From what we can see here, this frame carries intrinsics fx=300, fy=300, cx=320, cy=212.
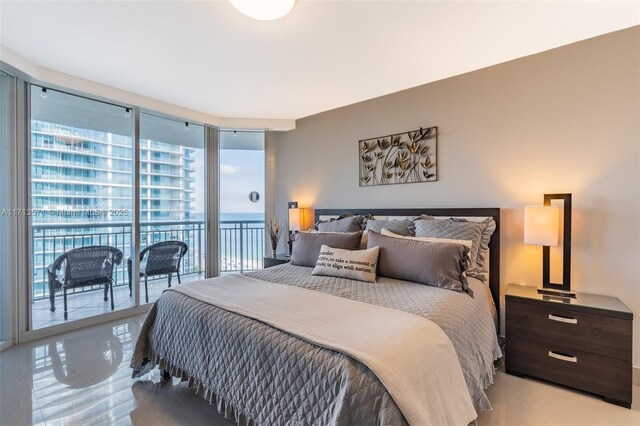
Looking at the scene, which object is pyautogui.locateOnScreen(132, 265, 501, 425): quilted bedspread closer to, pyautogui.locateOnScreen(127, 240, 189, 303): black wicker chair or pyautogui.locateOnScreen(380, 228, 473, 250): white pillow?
pyautogui.locateOnScreen(380, 228, 473, 250): white pillow

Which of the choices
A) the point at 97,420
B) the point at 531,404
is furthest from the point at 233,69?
the point at 531,404

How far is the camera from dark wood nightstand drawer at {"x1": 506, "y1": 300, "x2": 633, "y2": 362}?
184 cm

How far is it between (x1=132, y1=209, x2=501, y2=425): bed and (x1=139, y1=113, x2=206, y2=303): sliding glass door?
1858 millimetres

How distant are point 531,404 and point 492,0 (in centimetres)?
250

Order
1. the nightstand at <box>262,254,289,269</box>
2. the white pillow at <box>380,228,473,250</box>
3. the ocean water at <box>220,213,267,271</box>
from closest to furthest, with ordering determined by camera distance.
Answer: the white pillow at <box>380,228,473,250</box> → the nightstand at <box>262,254,289,269</box> → the ocean water at <box>220,213,267,271</box>

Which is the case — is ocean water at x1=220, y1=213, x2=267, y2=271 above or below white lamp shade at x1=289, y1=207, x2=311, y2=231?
below

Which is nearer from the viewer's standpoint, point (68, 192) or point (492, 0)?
Answer: point (492, 0)

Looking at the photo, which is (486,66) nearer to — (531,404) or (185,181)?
(531,404)

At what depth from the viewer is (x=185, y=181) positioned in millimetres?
4121

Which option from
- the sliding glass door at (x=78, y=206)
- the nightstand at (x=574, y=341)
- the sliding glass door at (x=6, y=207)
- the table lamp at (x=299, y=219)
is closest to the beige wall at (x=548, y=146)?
the nightstand at (x=574, y=341)

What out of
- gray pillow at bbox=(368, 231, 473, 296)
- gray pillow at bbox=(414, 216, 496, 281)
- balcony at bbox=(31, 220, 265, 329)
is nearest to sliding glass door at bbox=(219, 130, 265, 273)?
balcony at bbox=(31, 220, 265, 329)

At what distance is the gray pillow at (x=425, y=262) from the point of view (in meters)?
2.04

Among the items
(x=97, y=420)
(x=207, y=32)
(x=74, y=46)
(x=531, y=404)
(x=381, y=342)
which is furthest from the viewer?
(x=74, y=46)

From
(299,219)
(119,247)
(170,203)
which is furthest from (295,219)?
(119,247)
